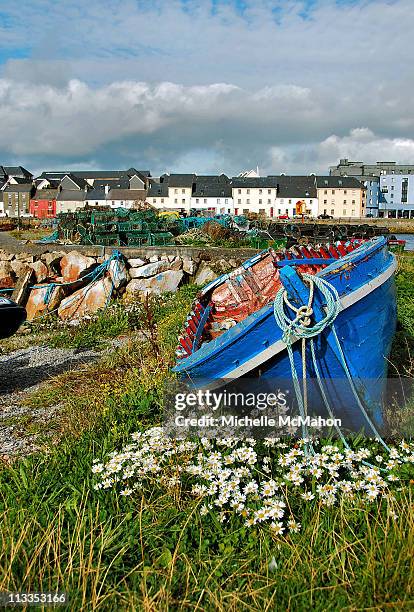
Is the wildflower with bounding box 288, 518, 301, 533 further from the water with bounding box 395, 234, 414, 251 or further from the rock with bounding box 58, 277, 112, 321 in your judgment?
the water with bounding box 395, 234, 414, 251

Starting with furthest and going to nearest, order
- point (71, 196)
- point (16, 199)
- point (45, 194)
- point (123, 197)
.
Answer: point (16, 199) → point (45, 194) → point (71, 196) → point (123, 197)

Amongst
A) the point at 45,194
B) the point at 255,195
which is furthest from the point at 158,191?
the point at 45,194

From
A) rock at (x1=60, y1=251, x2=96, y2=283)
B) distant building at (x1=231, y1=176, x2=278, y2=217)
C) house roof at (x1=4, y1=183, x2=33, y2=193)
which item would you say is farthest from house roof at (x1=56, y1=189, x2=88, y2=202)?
rock at (x1=60, y1=251, x2=96, y2=283)

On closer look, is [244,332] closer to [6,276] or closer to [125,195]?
[6,276]

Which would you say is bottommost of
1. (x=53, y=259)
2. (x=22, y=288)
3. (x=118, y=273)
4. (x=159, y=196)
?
(x=22, y=288)

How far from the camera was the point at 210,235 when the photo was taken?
1817 cm

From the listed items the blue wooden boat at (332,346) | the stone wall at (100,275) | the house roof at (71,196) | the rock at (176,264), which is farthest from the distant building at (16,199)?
the blue wooden boat at (332,346)

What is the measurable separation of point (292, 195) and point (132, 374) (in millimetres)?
90085

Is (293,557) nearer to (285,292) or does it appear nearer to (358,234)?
(285,292)

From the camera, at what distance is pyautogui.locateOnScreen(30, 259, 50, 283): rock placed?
48.8 ft

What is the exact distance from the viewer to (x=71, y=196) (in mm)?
94625

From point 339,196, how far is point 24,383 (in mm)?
91328

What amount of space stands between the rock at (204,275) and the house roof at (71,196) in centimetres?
8272

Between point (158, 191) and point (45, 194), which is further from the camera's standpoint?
point (45, 194)
